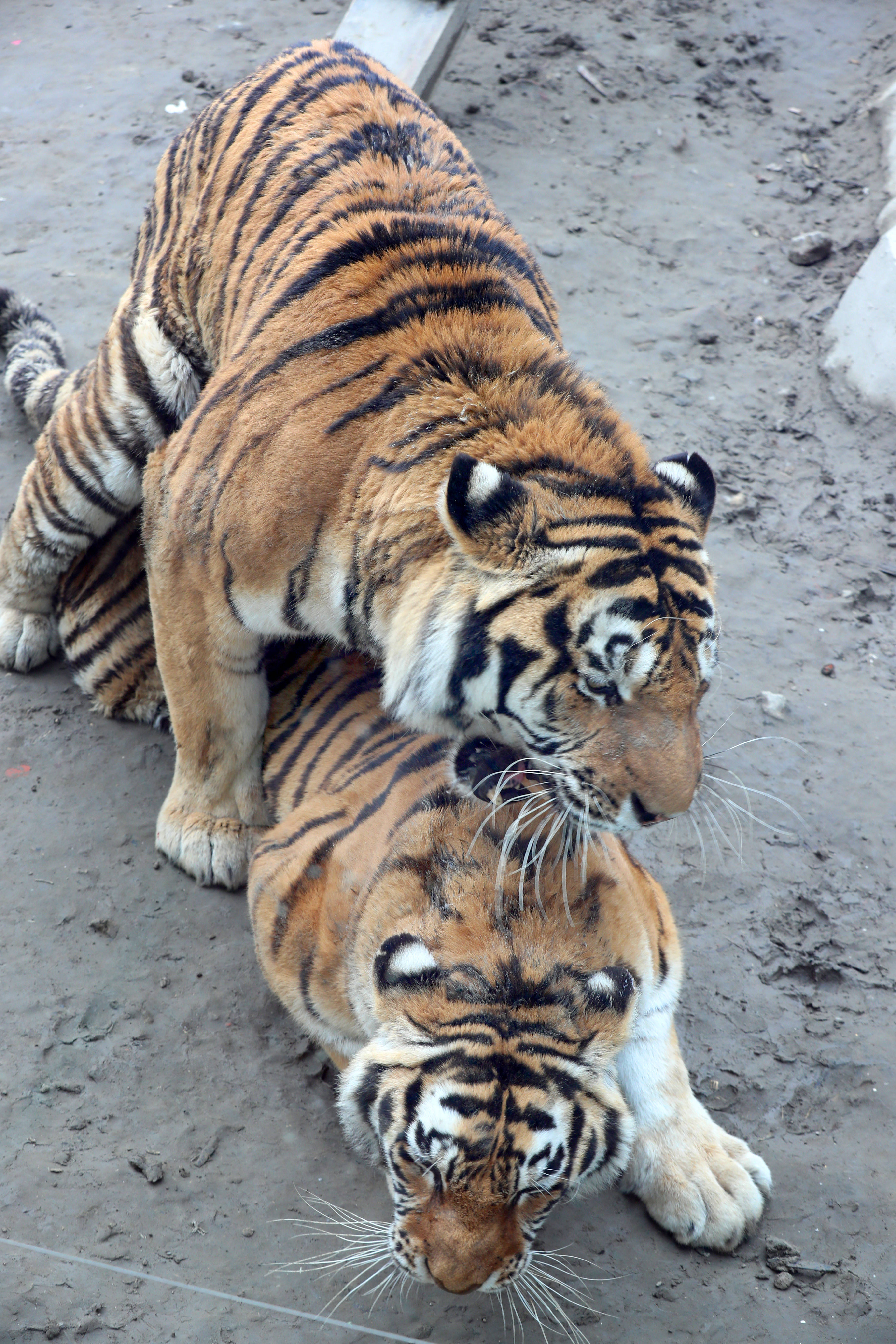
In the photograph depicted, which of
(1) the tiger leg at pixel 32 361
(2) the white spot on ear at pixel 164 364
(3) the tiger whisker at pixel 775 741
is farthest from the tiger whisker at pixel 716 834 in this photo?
(1) the tiger leg at pixel 32 361

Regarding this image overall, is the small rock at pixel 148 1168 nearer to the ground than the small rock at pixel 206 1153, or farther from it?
farther from it

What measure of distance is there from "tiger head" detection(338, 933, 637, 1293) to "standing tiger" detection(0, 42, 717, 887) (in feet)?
1.19

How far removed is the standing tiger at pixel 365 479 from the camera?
214cm

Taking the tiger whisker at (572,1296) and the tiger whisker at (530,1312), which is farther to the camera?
the tiger whisker at (572,1296)

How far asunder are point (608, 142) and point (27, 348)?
142 inches

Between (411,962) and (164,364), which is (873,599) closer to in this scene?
(164,364)

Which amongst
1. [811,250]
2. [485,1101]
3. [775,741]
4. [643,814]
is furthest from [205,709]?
[811,250]

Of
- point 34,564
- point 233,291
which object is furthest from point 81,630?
point 233,291

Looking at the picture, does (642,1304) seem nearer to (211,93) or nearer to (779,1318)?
(779,1318)

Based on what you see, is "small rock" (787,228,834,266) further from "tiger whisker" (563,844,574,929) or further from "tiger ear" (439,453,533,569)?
"tiger whisker" (563,844,574,929)

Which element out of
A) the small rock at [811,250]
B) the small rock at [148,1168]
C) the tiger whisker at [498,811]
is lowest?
the small rock at [148,1168]

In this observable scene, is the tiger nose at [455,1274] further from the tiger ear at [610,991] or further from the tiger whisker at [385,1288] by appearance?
the tiger ear at [610,991]

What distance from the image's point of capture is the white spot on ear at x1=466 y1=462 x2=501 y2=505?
209 cm

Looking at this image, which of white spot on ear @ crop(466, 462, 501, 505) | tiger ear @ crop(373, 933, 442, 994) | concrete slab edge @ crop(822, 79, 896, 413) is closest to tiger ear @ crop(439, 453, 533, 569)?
white spot on ear @ crop(466, 462, 501, 505)
